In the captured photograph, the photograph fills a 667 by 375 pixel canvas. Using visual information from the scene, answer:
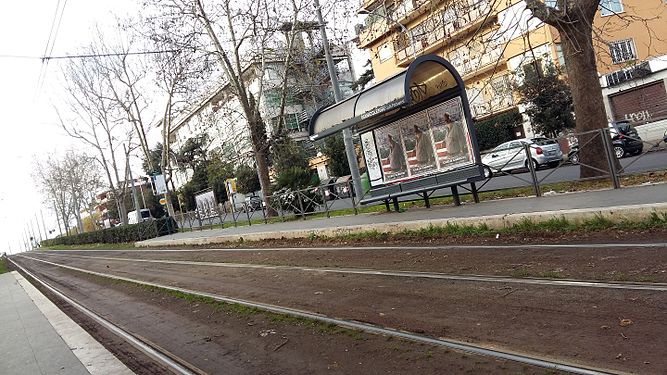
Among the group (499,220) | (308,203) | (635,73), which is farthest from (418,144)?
(635,73)

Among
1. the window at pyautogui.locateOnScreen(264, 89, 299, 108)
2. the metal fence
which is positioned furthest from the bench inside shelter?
the window at pyautogui.locateOnScreen(264, 89, 299, 108)

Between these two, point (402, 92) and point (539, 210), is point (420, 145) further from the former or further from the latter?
point (539, 210)

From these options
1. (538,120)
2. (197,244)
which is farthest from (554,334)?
(538,120)

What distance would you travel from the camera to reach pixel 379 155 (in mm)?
15328

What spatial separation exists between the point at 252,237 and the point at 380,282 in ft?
38.8

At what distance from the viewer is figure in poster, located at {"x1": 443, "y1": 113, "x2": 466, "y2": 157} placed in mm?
12742

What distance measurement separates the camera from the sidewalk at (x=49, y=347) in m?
5.67

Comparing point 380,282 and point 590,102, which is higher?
point 590,102

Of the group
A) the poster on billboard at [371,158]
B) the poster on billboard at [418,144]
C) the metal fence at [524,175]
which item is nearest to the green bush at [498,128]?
the metal fence at [524,175]

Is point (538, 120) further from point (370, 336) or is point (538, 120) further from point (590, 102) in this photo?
point (370, 336)

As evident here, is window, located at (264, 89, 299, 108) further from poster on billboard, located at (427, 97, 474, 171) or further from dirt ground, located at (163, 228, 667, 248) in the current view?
dirt ground, located at (163, 228, 667, 248)

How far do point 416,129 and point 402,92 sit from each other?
6.42ft

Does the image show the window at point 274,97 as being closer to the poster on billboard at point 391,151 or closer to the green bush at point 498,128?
the poster on billboard at point 391,151

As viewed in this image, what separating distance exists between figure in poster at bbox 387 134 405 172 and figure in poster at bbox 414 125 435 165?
2.18ft
